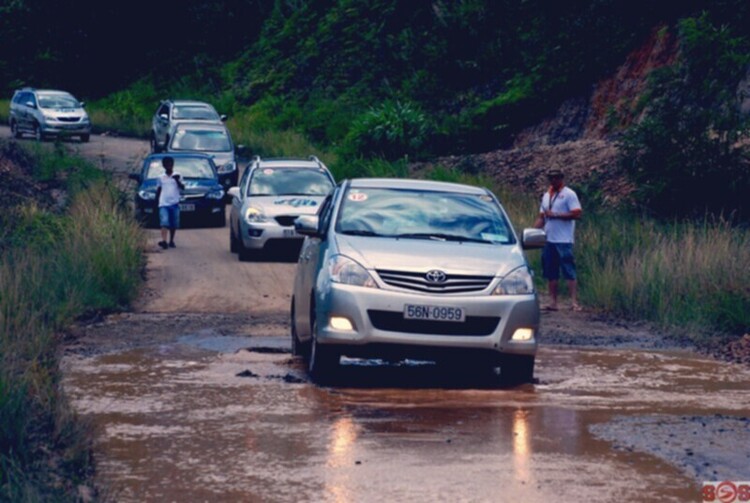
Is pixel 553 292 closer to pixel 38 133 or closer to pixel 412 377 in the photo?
pixel 412 377

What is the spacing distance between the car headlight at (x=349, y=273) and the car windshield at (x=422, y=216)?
718mm

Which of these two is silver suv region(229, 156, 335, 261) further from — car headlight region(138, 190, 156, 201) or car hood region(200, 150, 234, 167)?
car hood region(200, 150, 234, 167)

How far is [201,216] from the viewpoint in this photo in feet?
99.0

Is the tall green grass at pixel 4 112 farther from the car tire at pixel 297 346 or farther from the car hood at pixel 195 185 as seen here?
the car tire at pixel 297 346

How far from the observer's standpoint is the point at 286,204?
80.9ft

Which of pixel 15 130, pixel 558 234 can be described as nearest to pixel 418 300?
pixel 558 234

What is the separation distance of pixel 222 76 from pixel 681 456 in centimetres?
5206

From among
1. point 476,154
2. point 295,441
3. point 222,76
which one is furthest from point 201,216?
point 222,76

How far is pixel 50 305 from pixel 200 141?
21.1 meters

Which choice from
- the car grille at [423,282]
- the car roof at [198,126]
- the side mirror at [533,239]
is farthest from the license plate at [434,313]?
the car roof at [198,126]

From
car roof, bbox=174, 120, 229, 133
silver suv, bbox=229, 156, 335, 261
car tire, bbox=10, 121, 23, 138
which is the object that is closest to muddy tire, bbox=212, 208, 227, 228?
silver suv, bbox=229, 156, 335, 261

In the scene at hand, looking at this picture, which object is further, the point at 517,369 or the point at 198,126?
the point at 198,126

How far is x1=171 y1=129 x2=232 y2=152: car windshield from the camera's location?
36.2 m

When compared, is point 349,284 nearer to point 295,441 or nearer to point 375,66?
point 295,441
